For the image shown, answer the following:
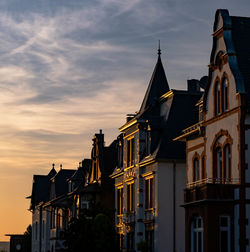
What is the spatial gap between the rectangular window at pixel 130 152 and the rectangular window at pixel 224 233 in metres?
17.1

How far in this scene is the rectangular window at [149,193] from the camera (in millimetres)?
48469

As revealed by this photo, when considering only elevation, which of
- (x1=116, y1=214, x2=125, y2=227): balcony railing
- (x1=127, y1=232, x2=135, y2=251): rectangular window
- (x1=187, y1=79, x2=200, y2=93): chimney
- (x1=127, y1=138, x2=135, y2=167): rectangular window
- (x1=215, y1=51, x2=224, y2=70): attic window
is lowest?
(x1=127, y1=232, x2=135, y2=251): rectangular window

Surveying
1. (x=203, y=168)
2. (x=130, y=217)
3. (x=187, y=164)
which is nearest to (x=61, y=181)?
A: (x=130, y=217)

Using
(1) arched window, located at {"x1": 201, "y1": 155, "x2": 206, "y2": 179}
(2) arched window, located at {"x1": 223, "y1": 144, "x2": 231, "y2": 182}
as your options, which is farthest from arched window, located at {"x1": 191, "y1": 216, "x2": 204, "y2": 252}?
(1) arched window, located at {"x1": 201, "y1": 155, "x2": 206, "y2": 179}

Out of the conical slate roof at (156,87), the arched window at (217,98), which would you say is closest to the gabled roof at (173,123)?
the conical slate roof at (156,87)

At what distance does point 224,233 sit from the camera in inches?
1403

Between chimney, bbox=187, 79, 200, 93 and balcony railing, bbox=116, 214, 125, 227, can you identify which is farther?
balcony railing, bbox=116, 214, 125, 227

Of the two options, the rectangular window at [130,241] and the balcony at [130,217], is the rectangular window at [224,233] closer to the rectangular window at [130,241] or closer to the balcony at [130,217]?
the balcony at [130,217]

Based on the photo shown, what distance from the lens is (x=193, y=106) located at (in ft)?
166

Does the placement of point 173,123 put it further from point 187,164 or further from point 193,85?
point 187,164

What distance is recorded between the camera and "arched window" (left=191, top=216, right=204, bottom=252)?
37.2 metres

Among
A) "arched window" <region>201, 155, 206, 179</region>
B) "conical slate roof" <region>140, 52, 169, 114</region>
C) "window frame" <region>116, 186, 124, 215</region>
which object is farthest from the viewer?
"window frame" <region>116, 186, 124, 215</region>

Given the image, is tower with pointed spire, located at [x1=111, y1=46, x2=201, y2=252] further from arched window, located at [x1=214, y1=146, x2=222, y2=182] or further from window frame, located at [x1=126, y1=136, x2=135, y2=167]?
arched window, located at [x1=214, y1=146, x2=222, y2=182]

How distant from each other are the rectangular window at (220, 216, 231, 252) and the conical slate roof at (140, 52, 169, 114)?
723 inches
